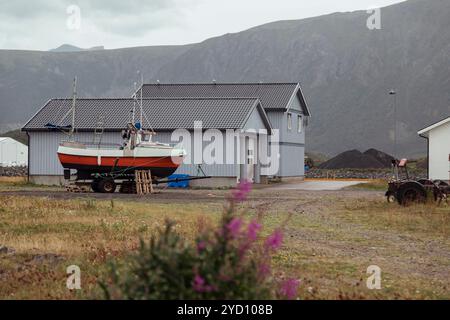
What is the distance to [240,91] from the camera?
50.9m

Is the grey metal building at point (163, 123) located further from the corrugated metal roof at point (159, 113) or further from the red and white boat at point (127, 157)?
the red and white boat at point (127, 157)

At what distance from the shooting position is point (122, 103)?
42.0m

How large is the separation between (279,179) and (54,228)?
1246 inches

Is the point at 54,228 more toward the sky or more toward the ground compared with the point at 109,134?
more toward the ground

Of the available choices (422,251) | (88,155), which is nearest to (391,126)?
(88,155)

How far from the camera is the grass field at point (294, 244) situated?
9578 millimetres

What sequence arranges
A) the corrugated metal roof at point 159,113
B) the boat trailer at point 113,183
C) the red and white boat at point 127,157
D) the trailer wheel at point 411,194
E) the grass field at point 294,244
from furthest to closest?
1. the corrugated metal roof at point 159,113
2. the red and white boat at point 127,157
3. the boat trailer at point 113,183
4. the trailer wheel at point 411,194
5. the grass field at point 294,244

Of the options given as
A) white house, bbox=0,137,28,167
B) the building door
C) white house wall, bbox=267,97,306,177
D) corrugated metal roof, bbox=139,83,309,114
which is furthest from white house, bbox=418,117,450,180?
white house, bbox=0,137,28,167

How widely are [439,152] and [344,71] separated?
119238mm

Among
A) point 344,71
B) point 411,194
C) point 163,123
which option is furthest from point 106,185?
point 344,71

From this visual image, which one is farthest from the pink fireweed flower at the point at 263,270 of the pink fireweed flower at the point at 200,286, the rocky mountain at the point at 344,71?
the rocky mountain at the point at 344,71

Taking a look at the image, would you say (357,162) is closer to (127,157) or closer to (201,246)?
(127,157)

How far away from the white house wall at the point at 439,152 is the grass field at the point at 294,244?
1449 cm
